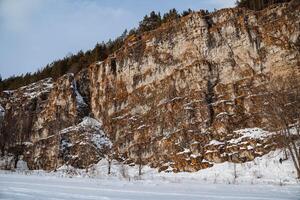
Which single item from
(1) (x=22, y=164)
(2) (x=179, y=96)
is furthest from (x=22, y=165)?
(2) (x=179, y=96)

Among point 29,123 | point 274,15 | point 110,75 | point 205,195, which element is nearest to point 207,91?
point 274,15

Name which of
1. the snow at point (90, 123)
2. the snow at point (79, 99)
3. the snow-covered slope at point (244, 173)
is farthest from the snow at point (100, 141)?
the snow-covered slope at point (244, 173)

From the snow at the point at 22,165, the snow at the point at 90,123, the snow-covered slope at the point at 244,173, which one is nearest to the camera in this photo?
the snow-covered slope at the point at 244,173

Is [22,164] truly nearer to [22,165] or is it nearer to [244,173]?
[22,165]

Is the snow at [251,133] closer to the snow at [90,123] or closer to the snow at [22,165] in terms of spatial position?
the snow at [90,123]

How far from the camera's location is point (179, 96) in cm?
4794

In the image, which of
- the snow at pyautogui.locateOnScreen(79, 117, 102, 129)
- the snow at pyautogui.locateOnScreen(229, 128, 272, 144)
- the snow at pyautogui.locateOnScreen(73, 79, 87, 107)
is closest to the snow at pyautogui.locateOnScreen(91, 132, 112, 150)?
the snow at pyautogui.locateOnScreen(79, 117, 102, 129)

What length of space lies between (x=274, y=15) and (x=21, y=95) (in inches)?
2293

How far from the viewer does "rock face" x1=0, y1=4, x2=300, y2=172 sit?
136 feet

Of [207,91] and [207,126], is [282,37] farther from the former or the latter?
[207,126]

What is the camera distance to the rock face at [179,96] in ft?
136

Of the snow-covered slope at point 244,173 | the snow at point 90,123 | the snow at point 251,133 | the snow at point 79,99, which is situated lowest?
the snow-covered slope at point 244,173

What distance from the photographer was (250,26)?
4641 centimetres

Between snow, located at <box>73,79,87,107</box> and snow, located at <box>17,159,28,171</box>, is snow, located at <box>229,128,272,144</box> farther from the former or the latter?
snow, located at <box>17,159,28,171</box>
